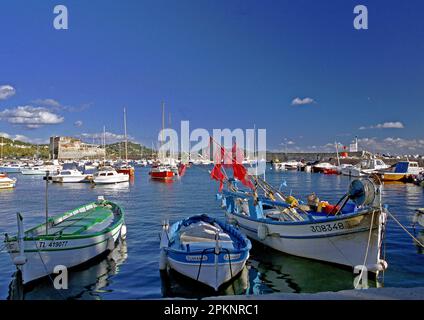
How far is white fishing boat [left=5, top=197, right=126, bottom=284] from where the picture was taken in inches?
487

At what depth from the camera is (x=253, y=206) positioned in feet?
60.3

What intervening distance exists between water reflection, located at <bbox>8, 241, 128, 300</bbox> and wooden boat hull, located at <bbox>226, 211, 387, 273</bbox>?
6.98 m

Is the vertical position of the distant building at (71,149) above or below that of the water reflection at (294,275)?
above

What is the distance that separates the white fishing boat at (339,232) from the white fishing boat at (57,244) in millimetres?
7146

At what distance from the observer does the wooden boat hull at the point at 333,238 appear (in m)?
13.2

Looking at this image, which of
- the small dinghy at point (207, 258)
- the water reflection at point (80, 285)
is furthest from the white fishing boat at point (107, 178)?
the small dinghy at point (207, 258)

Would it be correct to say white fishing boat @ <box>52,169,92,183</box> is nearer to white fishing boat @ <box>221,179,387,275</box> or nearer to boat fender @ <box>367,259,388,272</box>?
white fishing boat @ <box>221,179,387,275</box>

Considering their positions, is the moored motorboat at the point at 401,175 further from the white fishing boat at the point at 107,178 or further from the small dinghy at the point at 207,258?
the small dinghy at the point at 207,258

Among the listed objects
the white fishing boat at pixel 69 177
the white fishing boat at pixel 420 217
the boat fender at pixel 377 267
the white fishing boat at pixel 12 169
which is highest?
the white fishing boat at pixel 12 169

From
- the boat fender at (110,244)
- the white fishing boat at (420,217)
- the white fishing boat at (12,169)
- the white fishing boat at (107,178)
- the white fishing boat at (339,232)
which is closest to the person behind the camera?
the white fishing boat at (339,232)

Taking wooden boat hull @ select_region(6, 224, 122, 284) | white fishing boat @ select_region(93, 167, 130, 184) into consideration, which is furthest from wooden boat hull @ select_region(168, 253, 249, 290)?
white fishing boat @ select_region(93, 167, 130, 184)

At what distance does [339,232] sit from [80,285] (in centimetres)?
961
